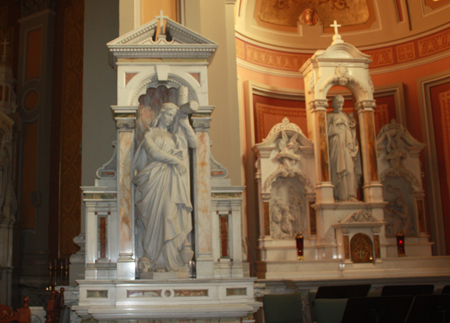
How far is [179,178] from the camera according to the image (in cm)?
499

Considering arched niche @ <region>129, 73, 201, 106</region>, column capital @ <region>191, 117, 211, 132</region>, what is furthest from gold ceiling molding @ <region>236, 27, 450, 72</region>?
column capital @ <region>191, 117, 211, 132</region>

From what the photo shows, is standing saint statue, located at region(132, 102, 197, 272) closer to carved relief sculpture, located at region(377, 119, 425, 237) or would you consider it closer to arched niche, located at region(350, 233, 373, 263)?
arched niche, located at region(350, 233, 373, 263)

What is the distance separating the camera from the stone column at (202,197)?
4.98 m

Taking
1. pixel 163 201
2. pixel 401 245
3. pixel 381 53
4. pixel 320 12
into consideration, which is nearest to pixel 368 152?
pixel 401 245

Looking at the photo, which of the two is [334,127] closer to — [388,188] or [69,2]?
[388,188]

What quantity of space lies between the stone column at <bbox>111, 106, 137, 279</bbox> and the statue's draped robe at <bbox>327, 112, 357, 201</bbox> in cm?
456

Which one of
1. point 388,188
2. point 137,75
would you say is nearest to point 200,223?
point 137,75

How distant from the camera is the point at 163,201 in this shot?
4906 mm

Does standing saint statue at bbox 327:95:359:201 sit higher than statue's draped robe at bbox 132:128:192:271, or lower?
higher

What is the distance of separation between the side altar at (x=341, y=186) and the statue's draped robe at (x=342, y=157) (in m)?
0.02

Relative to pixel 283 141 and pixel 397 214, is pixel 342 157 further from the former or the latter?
pixel 397 214

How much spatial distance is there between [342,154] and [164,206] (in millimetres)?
4626

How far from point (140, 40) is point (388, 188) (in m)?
5.82

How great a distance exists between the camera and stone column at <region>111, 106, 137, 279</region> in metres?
4.91
